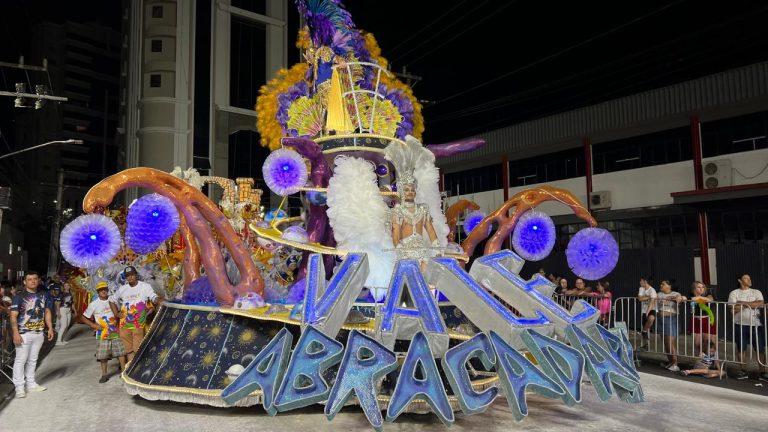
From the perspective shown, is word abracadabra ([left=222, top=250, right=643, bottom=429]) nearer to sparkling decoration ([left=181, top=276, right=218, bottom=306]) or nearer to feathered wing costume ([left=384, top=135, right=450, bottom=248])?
feathered wing costume ([left=384, top=135, right=450, bottom=248])

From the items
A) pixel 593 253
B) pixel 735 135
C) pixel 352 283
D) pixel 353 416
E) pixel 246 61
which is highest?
pixel 246 61

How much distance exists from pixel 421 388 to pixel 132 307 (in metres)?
5.19

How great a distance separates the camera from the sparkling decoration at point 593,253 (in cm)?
697

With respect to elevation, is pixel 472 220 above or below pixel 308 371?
above

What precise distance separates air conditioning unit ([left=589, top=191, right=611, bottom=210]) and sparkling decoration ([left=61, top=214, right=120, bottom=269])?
1678 centimetres

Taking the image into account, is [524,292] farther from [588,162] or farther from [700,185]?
[588,162]

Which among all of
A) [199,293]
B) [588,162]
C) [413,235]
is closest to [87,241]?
[199,293]

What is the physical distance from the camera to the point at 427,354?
16.1ft

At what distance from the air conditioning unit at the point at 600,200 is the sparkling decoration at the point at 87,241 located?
16785 millimetres

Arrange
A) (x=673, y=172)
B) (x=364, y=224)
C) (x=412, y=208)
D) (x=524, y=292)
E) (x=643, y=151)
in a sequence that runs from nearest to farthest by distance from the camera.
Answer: (x=524, y=292) → (x=412, y=208) → (x=364, y=224) → (x=673, y=172) → (x=643, y=151)

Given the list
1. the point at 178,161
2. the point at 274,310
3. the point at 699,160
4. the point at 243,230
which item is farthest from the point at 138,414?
the point at 178,161

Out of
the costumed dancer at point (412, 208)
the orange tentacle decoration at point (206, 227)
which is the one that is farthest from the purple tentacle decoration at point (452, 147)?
the orange tentacle decoration at point (206, 227)

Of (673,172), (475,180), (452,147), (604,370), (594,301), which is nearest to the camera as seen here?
(604,370)

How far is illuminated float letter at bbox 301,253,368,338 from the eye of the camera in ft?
17.2
